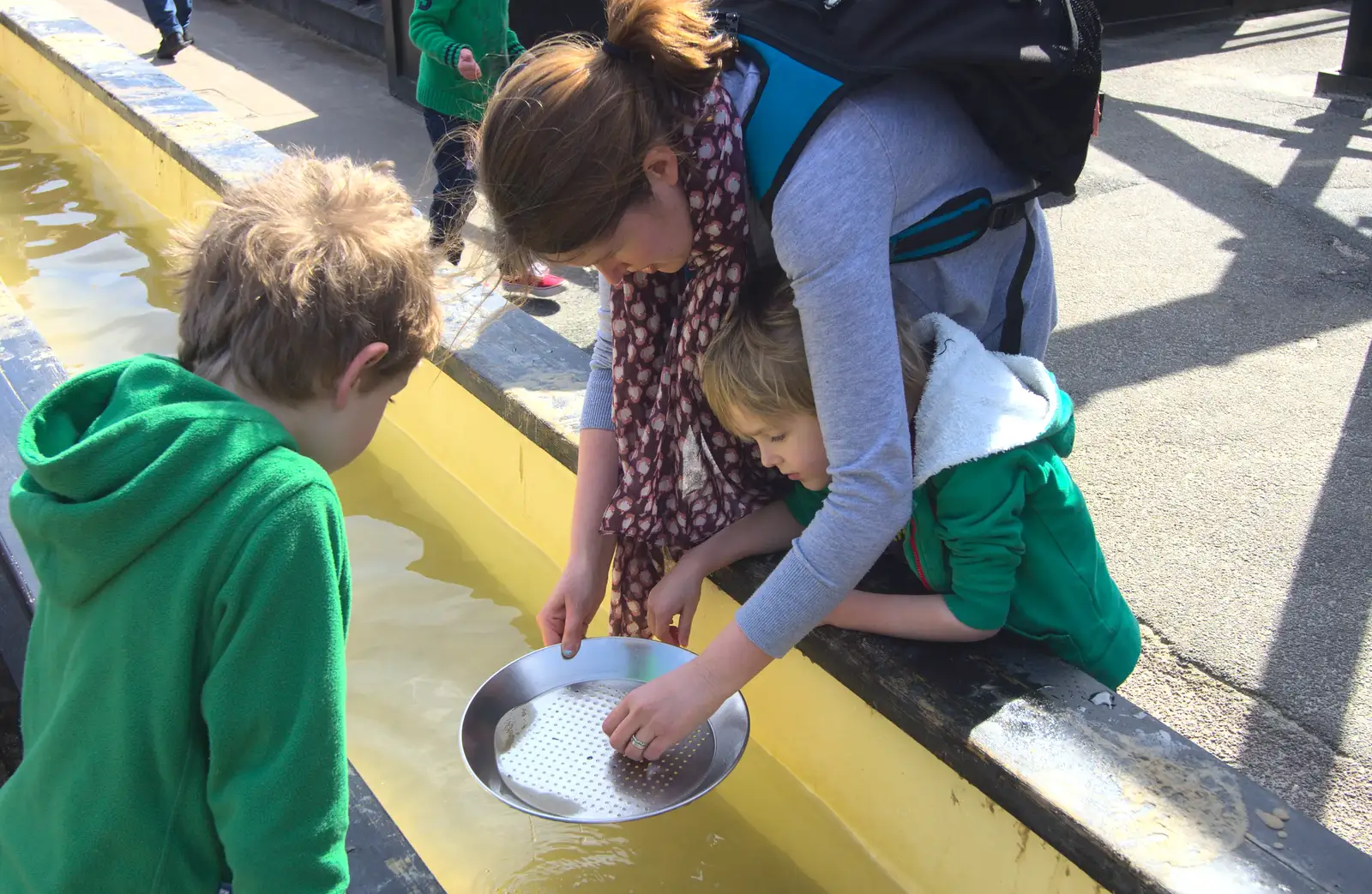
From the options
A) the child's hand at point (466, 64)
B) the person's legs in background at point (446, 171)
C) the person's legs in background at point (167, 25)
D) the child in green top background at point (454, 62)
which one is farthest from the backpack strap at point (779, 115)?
the person's legs in background at point (167, 25)

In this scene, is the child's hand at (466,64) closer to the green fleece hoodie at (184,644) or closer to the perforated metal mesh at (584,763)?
the perforated metal mesh at (584,763)

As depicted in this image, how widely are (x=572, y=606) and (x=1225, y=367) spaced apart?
2470 millimetres

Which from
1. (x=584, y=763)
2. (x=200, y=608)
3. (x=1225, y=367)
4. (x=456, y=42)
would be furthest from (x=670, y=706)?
(x=456, y=42)

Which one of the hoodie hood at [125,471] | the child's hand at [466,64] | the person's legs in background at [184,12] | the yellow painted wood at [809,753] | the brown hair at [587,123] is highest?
the brown hair at [587,123]

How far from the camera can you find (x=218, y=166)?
4.16 metres

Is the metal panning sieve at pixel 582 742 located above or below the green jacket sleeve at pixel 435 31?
below

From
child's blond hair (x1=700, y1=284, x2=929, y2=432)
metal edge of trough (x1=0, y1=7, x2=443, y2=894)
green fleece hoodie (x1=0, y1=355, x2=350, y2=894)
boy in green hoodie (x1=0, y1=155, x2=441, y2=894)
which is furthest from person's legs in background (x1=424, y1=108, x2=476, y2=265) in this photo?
green fleece hoodie (x1=0, y1=355, x2=350, y2=894)

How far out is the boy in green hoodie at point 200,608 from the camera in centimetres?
117

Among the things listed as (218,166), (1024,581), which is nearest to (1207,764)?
(1024,581)

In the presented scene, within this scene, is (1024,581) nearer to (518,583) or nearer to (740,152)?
(740,152)

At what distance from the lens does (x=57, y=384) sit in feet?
8.17

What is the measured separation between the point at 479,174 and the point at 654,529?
2.38 feet

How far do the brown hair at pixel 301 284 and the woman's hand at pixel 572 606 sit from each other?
2.54 feet

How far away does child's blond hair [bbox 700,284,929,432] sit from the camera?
173 cm
